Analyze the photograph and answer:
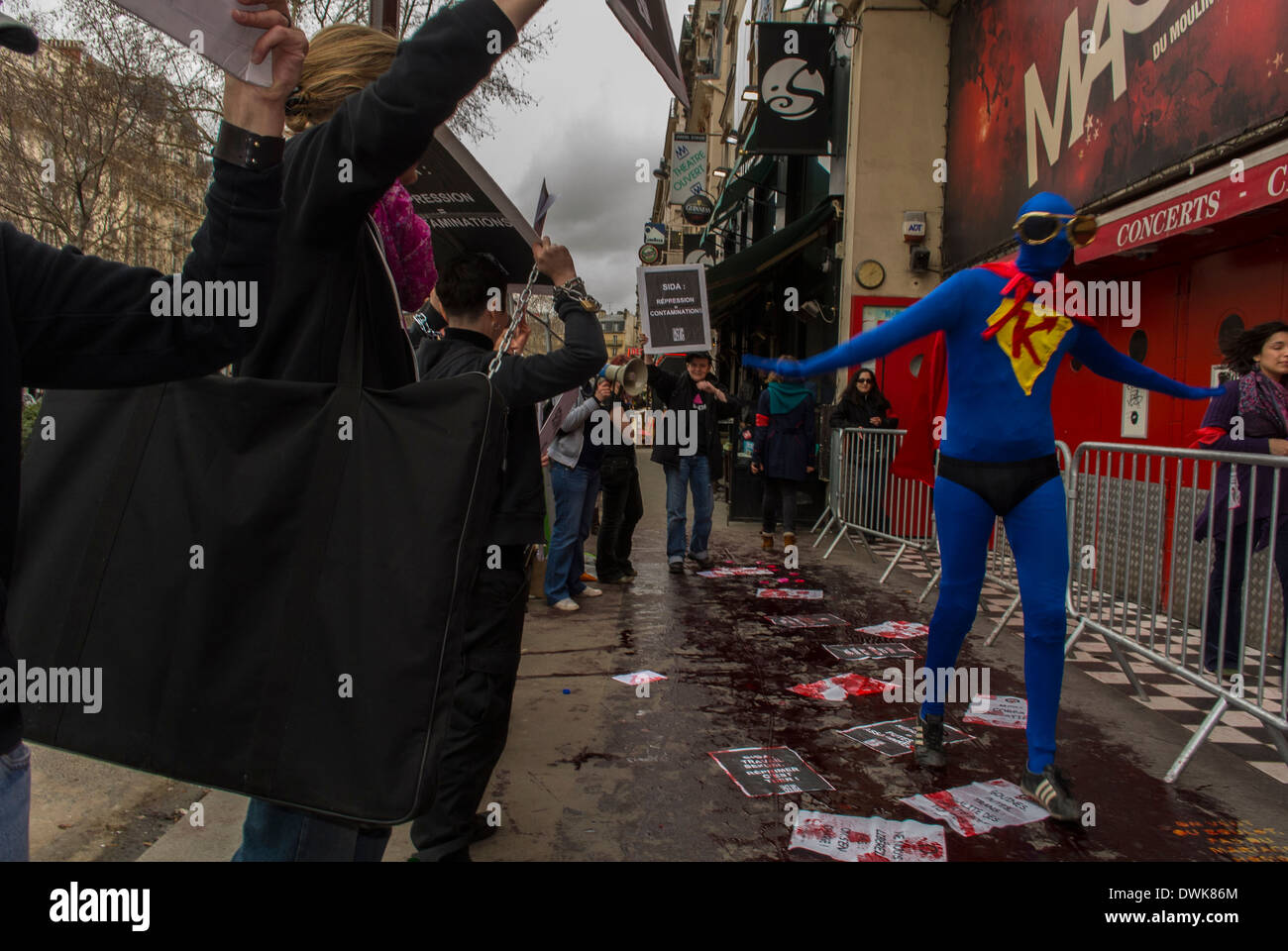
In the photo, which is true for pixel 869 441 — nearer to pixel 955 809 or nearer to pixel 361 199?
pixel 955 809

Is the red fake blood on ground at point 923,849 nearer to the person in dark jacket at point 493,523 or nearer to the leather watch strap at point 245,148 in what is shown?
the person in dark jacket at point 493,523

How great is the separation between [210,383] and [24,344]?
27 cm

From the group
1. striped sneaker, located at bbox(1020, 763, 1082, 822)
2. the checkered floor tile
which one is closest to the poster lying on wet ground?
the checkered floor tile

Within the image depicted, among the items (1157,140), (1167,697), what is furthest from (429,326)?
(1157,140)

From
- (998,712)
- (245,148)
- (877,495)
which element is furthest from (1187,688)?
(245,148)

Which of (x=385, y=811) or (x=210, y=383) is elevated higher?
(x=210, y=383)

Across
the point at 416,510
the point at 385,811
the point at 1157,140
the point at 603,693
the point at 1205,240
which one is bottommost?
the point at 603,693

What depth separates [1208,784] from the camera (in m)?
3.50

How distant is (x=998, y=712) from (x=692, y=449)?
465cm

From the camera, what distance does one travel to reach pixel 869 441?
9000mm
